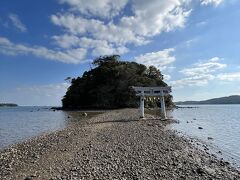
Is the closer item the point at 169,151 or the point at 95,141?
the point at 169,151

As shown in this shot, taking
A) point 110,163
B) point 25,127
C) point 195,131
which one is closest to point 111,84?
point 25,127

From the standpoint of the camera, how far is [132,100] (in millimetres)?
94375

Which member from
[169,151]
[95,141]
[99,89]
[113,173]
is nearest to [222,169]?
[169,151]

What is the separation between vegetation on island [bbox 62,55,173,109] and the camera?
96.2 metres

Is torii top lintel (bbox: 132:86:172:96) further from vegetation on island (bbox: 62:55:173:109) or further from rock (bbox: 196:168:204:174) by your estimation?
vegetation on island (bbox: 62:55:173:109)

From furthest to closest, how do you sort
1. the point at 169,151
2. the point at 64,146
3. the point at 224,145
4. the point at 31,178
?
1. the point at 224,145
2. the point at 64,146
3. the point at 169,151
4. the point at 31,178

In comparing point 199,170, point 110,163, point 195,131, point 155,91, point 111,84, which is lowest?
point 199,170

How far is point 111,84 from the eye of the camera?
3949 inches

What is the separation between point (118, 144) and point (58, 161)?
541cm

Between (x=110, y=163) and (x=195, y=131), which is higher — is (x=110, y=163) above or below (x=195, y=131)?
below

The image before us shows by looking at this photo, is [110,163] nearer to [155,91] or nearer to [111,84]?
[155,91]

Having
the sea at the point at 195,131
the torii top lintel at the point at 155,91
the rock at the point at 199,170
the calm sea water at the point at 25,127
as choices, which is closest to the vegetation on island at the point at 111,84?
the calm sea water at the point at 25,127

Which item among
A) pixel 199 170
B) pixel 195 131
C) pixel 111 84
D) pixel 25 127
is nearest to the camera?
pixel 199 170

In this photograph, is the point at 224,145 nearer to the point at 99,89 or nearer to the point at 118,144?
the point at 118,144
